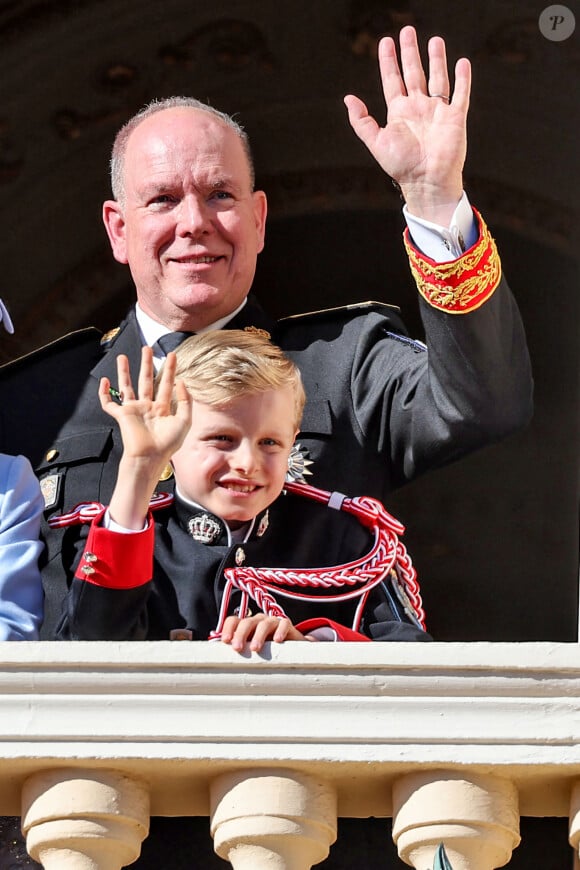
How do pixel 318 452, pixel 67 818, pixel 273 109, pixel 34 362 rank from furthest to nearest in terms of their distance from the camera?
pixel 273 109
pixel 34 362
pixel 318 452
pixel 67 818

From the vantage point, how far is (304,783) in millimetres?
3916

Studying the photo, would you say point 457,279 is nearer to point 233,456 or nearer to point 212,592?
point 233,456

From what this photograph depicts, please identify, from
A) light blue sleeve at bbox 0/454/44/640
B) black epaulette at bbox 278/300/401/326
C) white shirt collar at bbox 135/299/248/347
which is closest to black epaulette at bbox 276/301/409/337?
black epaulette at bbox 278/300/401/326

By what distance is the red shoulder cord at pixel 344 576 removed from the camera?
4.38 m

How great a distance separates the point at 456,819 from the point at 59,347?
1.72m

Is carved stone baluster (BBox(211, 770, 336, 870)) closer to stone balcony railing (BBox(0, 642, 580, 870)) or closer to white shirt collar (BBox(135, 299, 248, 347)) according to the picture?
stone balcony railing (BBox(0, 642, 580, 870))

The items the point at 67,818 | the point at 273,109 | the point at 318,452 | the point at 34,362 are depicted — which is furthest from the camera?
the point at 273,109

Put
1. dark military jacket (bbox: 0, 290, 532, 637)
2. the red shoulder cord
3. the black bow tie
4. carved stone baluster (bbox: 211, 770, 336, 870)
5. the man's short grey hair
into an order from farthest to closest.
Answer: the man's short grey hair, the black bow tie, dark military jacket (bbox: 0, 290, 532, 637), the red shoulder cord, carved stone baluster (bbox: 211, 770, 336, 870)

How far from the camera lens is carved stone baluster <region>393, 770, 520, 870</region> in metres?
3.86

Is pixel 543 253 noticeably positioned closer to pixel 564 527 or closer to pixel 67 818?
pixel 564 527

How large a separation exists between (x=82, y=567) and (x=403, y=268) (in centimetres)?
200

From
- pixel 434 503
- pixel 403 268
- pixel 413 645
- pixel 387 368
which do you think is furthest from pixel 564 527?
pixel 413 645

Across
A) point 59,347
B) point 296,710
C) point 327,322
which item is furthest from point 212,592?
point 59,347

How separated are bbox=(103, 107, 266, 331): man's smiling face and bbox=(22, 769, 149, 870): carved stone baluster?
4.20 ft
